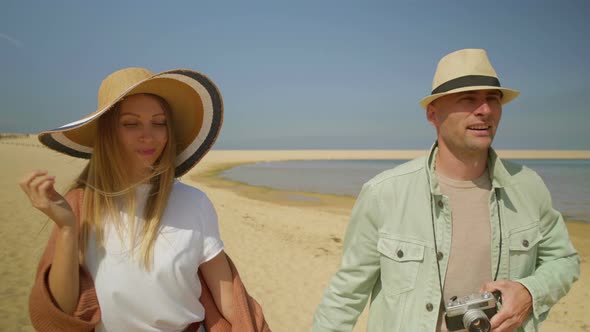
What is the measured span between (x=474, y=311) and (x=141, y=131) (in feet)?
5.76

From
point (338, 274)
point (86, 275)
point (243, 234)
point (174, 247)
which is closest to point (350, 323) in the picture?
point (338, 274)

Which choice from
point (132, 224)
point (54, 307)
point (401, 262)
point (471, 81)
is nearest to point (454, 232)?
point (401, 262)

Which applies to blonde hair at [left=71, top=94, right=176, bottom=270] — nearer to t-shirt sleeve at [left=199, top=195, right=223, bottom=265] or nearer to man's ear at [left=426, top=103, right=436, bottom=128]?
t-shirt sleeve at [left=199, top=195, right=223, bottom=265]

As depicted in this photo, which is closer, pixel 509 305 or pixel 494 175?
pixel 509 305

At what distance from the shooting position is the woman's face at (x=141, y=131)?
67.9 inches

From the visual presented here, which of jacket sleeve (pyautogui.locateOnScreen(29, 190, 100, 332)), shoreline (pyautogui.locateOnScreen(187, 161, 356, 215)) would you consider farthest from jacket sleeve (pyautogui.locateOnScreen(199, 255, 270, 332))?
shoreline (pyautogui.locateOnScreen(187, 161, 356, 215))

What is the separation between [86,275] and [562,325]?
19.1ft

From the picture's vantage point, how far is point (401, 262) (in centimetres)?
198

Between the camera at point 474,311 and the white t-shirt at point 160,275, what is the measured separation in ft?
3.81

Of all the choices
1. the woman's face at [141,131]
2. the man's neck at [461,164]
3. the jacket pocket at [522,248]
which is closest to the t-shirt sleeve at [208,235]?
the woman's face at [141,131]

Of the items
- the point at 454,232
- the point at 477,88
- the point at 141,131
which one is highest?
the point at 477,88

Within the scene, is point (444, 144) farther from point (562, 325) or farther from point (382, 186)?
point (562, 325)

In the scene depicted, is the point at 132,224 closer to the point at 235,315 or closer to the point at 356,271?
the point at 235,315

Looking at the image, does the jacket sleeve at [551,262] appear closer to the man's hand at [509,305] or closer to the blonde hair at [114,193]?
the man's hand at [509,305]
